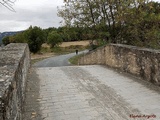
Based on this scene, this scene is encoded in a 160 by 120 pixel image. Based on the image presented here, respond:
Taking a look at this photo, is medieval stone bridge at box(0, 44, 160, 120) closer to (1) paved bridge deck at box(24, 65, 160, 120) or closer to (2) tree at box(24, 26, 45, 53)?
(1) paved bridge deck at box(24, 65, 160, 120)

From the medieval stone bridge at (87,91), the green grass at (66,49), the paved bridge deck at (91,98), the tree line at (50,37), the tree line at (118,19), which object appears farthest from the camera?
the green grass at (66,49)

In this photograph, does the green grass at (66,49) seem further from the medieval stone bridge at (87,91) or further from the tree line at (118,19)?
the medieval stone bridge at (87,91)

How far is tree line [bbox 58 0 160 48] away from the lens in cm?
1234

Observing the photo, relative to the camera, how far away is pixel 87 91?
19.0 feet

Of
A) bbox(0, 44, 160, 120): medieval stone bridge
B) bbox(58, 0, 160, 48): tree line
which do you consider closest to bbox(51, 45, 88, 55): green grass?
bbox(58, 0, 160, 48): tree line

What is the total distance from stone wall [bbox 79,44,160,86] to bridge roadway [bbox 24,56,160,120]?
25 centimetres

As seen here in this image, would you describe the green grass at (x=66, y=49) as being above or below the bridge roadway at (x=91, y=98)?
below

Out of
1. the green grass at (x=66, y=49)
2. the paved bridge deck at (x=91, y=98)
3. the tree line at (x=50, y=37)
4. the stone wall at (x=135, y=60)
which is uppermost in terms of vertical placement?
the tree line at (x=50, y=37)

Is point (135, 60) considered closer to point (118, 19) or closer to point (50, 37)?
point (118, 19)

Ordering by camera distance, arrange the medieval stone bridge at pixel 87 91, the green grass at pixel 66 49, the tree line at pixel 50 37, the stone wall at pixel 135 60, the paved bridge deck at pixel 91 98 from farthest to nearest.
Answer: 1. the green grass at pixel 66 49
2. the tree line at pixel 50 37
3. the stone wall at pixel 135 60
4. the paved bridge deck at pixel 91 98
5. the medieval stone bridge at pixel 87 91

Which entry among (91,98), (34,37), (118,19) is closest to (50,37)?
(34,37)

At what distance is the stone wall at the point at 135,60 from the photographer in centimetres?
593

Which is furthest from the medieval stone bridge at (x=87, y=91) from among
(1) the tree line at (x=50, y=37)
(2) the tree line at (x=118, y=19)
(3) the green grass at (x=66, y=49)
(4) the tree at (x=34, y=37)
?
(3) the green grass at (x=66, y=49)

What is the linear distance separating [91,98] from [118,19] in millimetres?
8023
